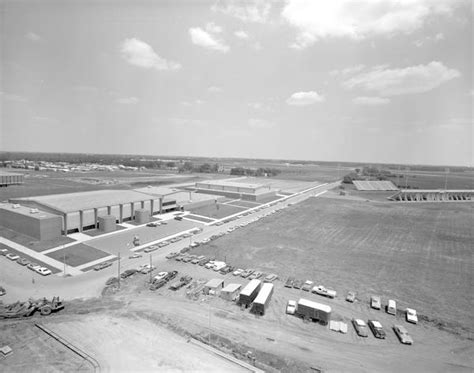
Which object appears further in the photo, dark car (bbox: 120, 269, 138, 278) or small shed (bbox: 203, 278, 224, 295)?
dark car (bbox: 120, 269, 138, 278)

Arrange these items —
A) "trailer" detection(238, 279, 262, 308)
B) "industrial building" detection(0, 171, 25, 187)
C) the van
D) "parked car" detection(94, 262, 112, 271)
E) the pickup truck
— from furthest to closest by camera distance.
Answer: "industrial building" detection(0, 171, 25, 187)
"parked car" detection(94, 262, 112, 271)
the pickup truck
"trailer" detection(238, 279, 262, 308)
the van

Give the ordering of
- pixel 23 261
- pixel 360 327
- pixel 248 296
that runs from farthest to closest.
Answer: pixel 23 261, pixel 248 296, pixel 360 327

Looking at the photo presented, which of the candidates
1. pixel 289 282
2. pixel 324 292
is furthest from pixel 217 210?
pixel 324 292

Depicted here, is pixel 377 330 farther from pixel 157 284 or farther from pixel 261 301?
pixel 157 284

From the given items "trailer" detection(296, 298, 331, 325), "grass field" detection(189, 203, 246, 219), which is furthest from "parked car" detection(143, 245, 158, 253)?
"trailer" detection(296, 298, 331, 325)

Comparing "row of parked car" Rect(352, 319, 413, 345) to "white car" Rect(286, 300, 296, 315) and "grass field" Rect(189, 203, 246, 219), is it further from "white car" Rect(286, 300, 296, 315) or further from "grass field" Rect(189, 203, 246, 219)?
"grass field" Rect(189, 203, 246, 219)

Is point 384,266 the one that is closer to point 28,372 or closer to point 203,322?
point 203,322
